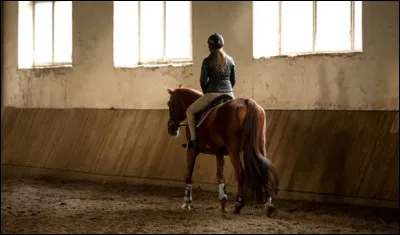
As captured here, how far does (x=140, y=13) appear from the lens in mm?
12648

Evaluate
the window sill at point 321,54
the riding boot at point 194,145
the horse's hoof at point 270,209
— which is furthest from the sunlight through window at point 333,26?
the horse's hoof at point 270,209

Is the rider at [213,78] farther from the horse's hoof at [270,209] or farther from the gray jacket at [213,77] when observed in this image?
the horse's hoof at [270,209]

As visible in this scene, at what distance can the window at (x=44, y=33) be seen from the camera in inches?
548

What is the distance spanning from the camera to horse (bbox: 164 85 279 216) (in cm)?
816

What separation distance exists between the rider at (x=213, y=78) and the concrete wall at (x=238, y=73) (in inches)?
72.2

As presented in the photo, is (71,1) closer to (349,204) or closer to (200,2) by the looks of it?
(200,2)

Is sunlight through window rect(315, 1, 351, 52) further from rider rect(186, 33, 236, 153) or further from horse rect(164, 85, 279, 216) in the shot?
horse rect(164, 85, 279, 216)

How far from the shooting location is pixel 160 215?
8.69 meters

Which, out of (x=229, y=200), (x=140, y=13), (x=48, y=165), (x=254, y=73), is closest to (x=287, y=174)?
(x=229, y=200)

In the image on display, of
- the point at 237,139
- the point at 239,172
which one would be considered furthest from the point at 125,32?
the point at 239,172

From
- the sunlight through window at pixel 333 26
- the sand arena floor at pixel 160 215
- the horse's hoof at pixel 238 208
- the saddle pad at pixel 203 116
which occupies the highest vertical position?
the sunlight through window at pixel 333 26

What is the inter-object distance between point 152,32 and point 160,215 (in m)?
4.89

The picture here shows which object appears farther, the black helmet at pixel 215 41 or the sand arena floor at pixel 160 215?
the black helmet at pixel 215 41

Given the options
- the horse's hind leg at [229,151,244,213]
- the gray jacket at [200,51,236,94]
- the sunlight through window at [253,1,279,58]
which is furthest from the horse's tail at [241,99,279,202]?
the sunlight through window at [253,1,279,58]
